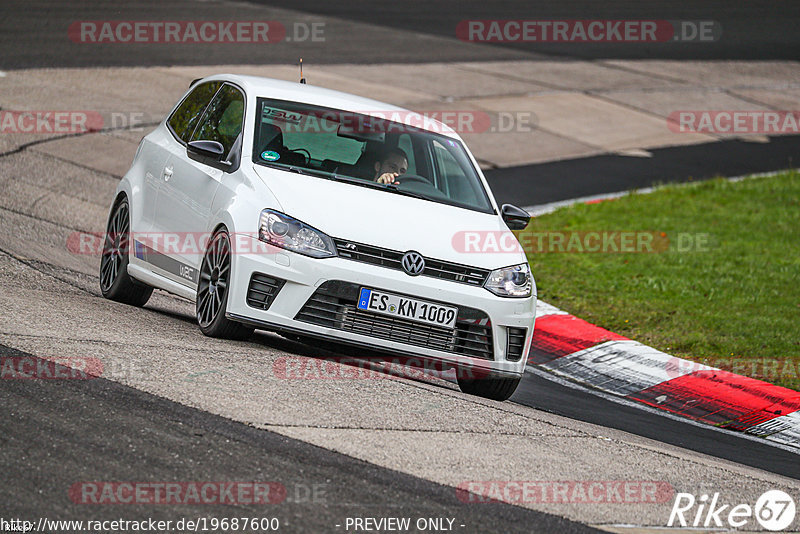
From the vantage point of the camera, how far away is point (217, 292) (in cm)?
732

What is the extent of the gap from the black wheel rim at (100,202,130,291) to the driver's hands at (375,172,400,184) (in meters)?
2.02

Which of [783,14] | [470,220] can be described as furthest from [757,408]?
[783,14]

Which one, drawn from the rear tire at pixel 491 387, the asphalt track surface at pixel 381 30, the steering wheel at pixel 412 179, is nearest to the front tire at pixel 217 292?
the steering wheel at pixel 412 179

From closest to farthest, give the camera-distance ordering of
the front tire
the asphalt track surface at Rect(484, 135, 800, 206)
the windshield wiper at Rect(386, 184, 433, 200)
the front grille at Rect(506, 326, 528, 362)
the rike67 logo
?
the rike67 logo
the front tire
the front grille at Rect(506, 326, 528, 362)
the windshield wiper at Rect(386, 184, 433, 200)
the asphalt track surface at Rect(484, 135, 800, 206)

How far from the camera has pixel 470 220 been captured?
7707 mm

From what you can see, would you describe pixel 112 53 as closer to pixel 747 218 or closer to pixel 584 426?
pixel 747 218

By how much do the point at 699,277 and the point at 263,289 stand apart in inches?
235

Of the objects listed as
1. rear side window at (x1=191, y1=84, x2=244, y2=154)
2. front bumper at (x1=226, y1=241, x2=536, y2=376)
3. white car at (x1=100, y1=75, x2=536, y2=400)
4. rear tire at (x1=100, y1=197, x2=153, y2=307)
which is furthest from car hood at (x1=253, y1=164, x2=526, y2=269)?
rear tire at (x1=100, y1=197, x2=153, y2=307)

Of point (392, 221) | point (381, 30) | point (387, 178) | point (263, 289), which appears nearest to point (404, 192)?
point (387, 178)

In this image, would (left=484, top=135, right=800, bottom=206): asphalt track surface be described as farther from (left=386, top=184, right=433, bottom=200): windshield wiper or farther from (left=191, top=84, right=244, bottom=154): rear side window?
(left=386, top=184, right=433, bottom=200): windshield wiper

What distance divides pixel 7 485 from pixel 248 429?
1203mm

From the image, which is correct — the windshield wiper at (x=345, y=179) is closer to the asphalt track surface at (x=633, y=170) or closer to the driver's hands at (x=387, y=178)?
the driver's hands at (x=387, y=178)

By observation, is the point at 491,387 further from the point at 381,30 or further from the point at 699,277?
the point at 381,30

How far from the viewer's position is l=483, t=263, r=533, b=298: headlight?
725cm
